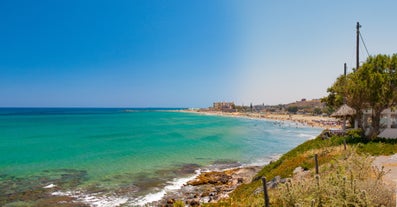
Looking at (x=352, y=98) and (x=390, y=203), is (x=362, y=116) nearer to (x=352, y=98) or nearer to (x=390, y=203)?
(x=352, y=98)

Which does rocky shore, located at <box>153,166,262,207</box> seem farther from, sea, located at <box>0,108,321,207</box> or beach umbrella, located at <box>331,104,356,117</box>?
beach umbrella, located at <box>331,104,356,117</box>

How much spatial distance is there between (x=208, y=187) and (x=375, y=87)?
1407 cm

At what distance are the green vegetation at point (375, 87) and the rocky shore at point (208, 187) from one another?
10.1m

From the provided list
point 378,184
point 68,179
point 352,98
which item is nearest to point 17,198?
point 68,179

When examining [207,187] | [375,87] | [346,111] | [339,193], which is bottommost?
[207,187]

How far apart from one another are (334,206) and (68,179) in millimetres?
20685

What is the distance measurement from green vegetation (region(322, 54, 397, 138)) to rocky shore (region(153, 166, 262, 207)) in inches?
400

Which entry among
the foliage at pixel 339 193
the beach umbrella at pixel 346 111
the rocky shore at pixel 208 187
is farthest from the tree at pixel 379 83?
the foliage at pixel 339 193

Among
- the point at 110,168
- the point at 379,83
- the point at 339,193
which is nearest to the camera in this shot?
the point at 339,193

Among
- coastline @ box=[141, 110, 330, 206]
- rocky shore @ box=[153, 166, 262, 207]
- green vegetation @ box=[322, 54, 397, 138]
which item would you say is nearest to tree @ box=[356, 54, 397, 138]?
green vegetation @ box=[322, 54, 397, 138]

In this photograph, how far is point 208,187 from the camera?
1961 centimetres

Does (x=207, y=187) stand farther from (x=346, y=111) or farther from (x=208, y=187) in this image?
(x=346, y=111)

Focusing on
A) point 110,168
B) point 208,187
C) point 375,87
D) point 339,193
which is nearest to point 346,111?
point 375,87

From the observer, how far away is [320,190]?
709 cm
